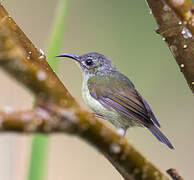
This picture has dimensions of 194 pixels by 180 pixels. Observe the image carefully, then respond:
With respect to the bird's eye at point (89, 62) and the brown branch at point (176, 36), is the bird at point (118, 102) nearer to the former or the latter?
the bird's eye at point (89, 62)

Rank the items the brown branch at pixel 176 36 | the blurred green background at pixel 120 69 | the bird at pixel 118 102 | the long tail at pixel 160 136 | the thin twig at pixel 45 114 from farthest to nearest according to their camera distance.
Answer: the blurred green background at pixel 120 69
the bird at pixel 118 102
the long tail at pixel 160 136
the brown branch at pixel 176 36
the thin twig at pixel 45 114

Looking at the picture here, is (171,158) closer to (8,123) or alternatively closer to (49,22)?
(49,22)

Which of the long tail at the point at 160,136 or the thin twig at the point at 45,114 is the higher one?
the thin twig at the point at 45,114

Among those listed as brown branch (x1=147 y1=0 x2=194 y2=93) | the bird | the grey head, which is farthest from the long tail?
brown branch (x1=147 y1=0 x2=194 y2=93)

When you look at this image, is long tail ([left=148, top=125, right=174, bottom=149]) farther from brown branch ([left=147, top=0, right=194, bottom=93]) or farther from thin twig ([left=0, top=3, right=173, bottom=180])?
thin twig ([left=0, top=3, right=173, bottom=180])

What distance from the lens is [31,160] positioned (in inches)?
47.7

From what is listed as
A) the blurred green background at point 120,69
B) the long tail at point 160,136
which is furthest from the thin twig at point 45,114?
the blurred green background at point 120,69

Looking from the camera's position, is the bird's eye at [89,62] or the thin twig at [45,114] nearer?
the thin twig at [45,114]

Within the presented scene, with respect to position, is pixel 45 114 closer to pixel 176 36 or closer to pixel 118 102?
pixel 176 36

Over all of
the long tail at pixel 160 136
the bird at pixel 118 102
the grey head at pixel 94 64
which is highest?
the grey head at pixel 94 64

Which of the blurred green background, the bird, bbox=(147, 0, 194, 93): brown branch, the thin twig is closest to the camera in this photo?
the thin twig

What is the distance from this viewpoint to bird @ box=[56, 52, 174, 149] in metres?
2.54

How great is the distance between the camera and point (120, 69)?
4574mm

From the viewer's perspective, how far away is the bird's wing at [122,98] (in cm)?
256
